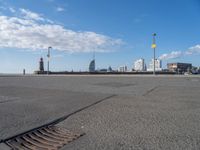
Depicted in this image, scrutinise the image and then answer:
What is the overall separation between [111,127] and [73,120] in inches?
48.1

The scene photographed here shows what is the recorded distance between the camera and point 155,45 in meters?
34.5

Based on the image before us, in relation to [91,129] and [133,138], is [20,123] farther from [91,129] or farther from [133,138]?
[133,138]

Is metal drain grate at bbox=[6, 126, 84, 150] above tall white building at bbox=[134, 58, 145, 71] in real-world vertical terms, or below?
below

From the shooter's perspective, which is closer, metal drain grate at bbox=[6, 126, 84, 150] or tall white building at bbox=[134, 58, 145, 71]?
metal drain grate at bbox=[6, 126, 84, 150]

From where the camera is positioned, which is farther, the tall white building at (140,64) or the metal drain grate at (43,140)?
the tall white building at (140,64)

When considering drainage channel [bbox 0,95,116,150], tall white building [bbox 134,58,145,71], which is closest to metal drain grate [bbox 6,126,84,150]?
drainage channel [bbox 0,95,116,150]

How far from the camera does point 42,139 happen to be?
161 inches

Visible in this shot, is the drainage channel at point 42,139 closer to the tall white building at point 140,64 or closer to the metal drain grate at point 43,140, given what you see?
the metal drain grate at point 43,140

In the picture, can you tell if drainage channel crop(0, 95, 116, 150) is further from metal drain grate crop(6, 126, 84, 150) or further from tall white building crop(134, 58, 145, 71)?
tall white building crop(134, 58, 145, 71)

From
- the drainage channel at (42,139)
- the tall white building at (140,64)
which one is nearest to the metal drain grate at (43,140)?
the drainage channel at (42,139)

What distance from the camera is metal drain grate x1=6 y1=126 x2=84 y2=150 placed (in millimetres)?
3736

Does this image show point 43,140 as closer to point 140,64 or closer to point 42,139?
point 42,139

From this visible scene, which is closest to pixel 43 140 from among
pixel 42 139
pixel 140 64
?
pixel 42 139

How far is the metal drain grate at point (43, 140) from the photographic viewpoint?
12.3 ft
